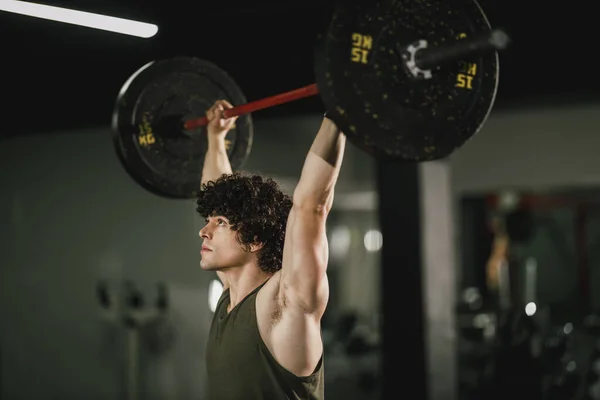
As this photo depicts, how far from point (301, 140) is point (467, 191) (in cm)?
162

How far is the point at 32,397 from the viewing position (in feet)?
19.6

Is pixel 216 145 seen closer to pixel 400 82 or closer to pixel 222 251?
pixel 222 251

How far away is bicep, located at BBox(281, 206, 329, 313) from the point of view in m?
1.85

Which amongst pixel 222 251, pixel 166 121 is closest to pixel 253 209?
pixel 222 251

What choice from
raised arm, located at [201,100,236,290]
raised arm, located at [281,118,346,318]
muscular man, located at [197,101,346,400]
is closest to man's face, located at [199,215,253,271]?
muscular man, located at [197,101,346,400]

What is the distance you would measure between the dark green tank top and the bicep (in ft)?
0.58

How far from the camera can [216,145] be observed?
2562 mm

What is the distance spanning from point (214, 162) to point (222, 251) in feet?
1.60

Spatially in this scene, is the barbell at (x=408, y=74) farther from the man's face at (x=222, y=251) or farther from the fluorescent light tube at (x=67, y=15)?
the fluorescent light tube at (x=67, y=15)

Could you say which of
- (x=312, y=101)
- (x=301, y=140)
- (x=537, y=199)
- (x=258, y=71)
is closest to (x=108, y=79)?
(x=258, y=71)

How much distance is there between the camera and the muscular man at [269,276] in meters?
1.85

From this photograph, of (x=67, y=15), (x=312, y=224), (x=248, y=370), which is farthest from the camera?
(x=67, y=15)

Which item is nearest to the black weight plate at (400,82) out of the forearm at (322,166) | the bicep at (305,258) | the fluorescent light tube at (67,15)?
the forearm at (322,166)

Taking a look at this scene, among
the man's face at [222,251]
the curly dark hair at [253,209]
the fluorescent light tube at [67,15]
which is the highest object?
the fluorescent light tube at [67,15]
